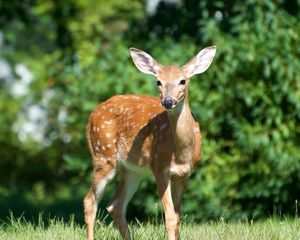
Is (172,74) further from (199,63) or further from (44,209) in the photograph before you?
(44,209)

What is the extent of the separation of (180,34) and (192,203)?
2173mm

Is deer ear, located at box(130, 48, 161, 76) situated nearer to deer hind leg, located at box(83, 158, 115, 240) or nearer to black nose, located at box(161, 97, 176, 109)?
black nose, located at box(161, 97, 176, 109)

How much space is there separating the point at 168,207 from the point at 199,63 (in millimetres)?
1177

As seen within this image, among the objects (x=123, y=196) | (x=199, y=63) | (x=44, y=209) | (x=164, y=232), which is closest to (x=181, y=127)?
(x=199, y=63)

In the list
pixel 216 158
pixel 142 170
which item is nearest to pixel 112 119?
pixel 142 170

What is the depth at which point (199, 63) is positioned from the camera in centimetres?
715

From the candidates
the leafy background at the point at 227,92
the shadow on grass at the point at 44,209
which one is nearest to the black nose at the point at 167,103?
the leafy background at the point at 227,92

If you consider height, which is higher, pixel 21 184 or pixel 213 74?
pixel 213 74

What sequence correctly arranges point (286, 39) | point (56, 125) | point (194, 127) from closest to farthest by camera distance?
1. point (194, 127)
2. point (286, 39)
3. point (56, 125)

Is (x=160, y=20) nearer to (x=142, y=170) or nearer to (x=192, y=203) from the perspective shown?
(x=192, y=203)

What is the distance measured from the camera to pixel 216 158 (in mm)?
10312

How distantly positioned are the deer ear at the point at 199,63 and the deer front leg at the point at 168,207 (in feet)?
2.72

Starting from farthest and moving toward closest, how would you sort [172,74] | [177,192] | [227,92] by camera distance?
[227,92], [177,192], [172,74]

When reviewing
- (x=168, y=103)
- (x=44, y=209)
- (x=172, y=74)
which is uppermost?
(x=172, y=74)
